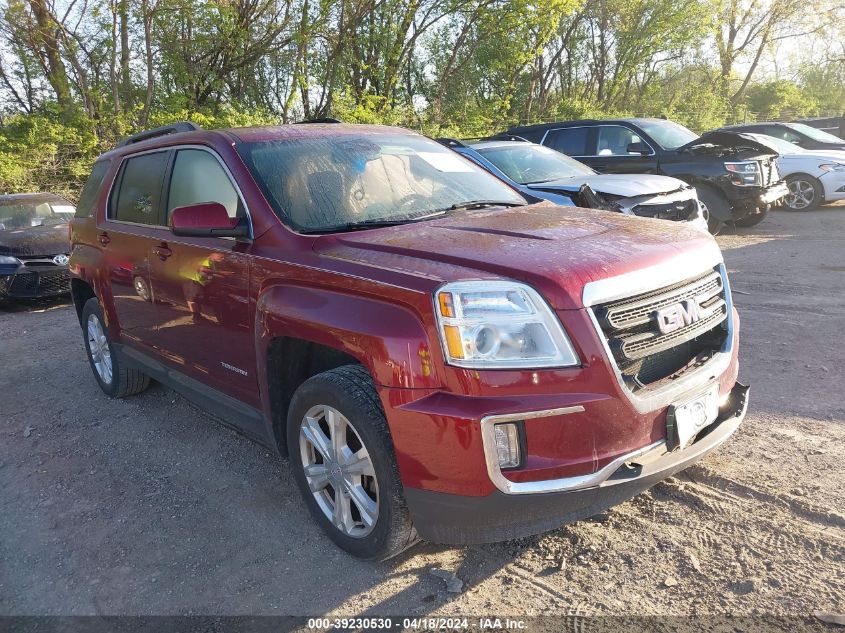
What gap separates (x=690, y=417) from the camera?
259 centimetres

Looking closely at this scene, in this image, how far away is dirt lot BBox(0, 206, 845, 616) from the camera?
8.44ft

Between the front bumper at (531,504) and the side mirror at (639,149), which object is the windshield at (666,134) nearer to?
the side mirror at (639,149)

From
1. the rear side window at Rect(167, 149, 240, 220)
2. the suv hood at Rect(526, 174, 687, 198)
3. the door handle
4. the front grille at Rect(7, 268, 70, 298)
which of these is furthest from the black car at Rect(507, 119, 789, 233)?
the door handle

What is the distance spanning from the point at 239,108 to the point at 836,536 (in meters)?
16.3

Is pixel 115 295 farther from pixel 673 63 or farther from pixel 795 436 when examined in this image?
pixel 673 63

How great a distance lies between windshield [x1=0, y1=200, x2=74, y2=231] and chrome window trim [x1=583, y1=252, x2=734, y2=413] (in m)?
9.44

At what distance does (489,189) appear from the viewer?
3.90 m

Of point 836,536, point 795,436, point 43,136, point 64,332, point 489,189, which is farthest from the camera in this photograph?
point 43,136

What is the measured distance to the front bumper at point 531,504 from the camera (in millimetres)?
2320

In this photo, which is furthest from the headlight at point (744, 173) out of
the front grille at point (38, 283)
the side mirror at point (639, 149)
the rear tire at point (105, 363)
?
the front grille at point (38, 283)

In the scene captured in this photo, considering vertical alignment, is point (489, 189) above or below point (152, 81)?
below

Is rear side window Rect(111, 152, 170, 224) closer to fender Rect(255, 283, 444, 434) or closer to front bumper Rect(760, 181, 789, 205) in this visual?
fender Rect(255, 283, 444, 434)

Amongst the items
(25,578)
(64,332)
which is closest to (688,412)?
(25,578)

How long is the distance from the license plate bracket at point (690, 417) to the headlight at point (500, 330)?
520mm
